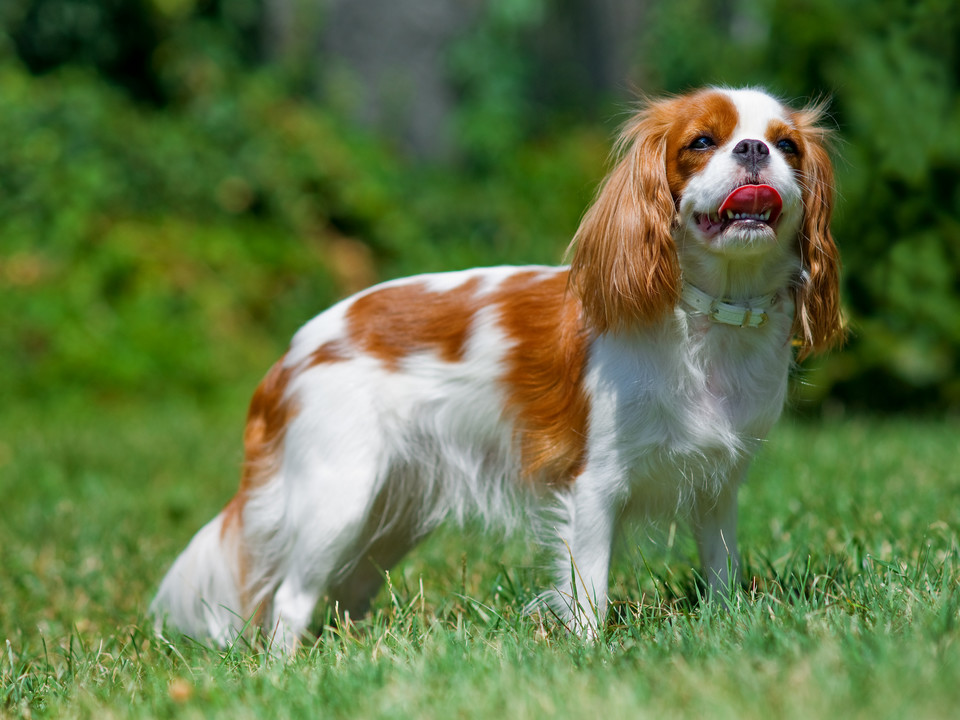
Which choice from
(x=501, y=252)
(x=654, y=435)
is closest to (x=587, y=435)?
(x=654, y=435)

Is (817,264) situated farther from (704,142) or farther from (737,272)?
(704,142)

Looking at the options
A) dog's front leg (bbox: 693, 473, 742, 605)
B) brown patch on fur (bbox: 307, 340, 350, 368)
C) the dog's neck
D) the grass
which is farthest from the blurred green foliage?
brown patch on fur (bbox: 307, 340, 350, 368)

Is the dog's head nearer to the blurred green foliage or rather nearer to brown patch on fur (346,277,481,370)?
brown patch on fur (346,277,481,370)

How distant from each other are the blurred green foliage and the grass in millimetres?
1039

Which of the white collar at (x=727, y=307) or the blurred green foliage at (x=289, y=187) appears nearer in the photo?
the white collar at (x=727, y=307)

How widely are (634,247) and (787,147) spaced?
49cm

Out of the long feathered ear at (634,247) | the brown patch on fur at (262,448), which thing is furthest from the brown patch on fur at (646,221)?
the brown patch on fur at (262,448)

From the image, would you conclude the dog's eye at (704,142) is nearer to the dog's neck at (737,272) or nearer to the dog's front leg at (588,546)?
the dog's neck at (737,272)

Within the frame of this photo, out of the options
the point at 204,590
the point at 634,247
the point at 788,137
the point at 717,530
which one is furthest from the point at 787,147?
the point at 204,590

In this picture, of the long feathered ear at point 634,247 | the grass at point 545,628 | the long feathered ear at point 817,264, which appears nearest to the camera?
the grass at point 545,628

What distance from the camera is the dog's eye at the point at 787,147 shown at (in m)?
2.65

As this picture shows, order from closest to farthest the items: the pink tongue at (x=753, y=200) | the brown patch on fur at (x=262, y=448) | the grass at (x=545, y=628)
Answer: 1. the grass at (x=545, y=628)
2. the pink tongue at (x=753, y=200)
3. the brown patch on fur at (x=262, y=448)

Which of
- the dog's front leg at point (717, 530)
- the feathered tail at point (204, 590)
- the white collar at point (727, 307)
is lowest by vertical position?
the feathered tail at point (204, 590)

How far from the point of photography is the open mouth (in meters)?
2.49
